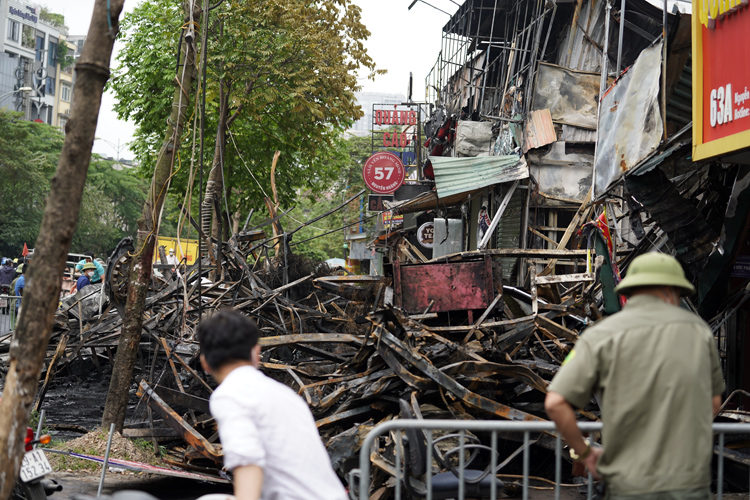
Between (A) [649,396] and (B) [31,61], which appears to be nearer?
(A) [649,396]

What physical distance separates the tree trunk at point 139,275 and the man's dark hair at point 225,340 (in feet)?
17.2

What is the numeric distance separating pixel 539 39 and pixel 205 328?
1576 centimetres

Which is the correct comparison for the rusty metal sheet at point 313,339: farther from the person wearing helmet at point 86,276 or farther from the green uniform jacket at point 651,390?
the person wearing helmet at point 86,276

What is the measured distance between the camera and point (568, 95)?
15281 mm

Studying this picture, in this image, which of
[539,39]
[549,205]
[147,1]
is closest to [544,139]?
[549,205]

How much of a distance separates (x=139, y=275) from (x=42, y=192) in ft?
132

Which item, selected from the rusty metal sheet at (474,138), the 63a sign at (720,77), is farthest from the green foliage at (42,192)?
the 63a sign at (720,77)

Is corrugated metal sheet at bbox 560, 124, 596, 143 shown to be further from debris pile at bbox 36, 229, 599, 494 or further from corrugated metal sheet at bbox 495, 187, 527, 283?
debris pile at bbox 36, 229, 599, 494

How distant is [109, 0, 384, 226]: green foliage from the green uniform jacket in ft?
54.4

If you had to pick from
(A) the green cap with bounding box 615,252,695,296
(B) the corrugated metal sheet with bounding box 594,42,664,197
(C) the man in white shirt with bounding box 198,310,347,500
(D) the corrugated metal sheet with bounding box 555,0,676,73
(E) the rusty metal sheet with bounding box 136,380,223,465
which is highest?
(D) the corrugated metal sheet with bounding box 555,0,676,73

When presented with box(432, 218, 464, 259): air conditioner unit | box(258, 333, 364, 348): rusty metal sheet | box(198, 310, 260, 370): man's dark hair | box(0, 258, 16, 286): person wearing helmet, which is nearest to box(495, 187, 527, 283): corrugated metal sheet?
box(432, 218, 464, 259): air conditioner unit

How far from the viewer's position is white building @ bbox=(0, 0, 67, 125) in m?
70.5

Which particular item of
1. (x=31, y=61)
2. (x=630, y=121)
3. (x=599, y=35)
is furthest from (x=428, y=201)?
(x=31, y=61)

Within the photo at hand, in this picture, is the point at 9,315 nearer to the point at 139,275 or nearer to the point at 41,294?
the point at 139,275
